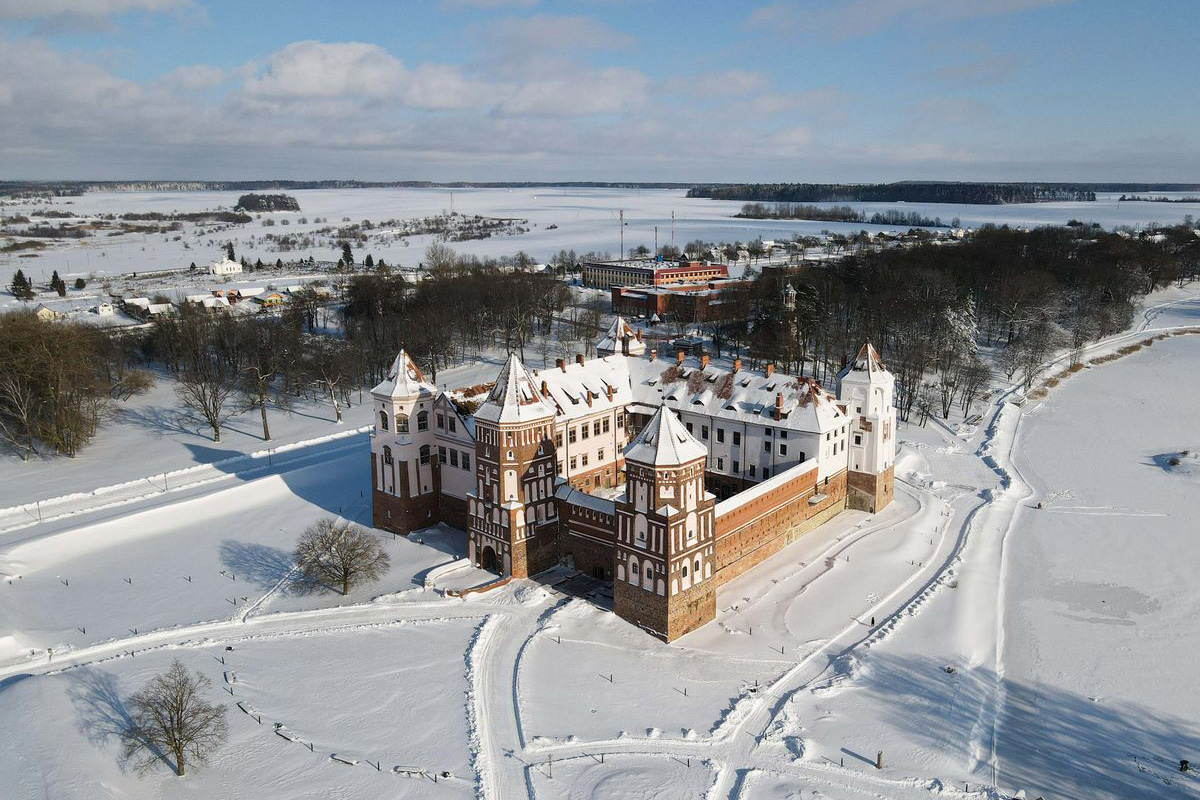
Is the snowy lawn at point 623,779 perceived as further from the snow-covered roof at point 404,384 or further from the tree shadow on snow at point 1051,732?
the snow-covered roof at point 404,384

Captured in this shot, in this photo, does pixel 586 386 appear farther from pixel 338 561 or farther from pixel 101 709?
pixel 101 709

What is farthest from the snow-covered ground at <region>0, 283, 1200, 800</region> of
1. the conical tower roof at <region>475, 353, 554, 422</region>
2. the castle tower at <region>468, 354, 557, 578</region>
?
the conical tower roof at <region>475, 353, 554, 422</region>

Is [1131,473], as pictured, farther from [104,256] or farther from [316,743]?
[104,256]

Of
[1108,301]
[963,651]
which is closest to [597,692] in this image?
[963,651]

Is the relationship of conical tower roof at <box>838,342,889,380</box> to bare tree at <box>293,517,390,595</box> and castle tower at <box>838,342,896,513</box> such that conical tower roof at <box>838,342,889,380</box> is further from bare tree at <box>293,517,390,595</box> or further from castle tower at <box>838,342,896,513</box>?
bare tree at <box>293,517,390,595</box>

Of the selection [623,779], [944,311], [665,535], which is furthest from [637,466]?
[944,311]

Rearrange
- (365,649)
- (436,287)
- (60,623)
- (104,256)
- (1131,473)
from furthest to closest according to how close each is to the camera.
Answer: (104,256), (436,287), (1131,473), (60,623), (365,649)
